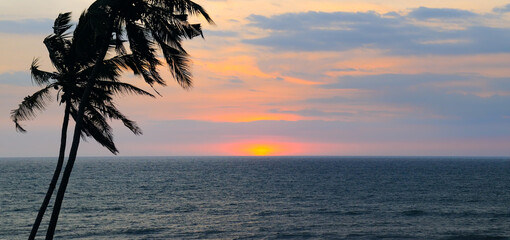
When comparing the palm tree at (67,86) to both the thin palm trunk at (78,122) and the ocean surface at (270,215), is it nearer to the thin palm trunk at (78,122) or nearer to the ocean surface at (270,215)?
the thin palm trunk at (78,122)

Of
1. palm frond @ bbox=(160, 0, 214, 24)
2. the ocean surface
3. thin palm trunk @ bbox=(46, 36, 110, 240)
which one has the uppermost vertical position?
palm frond @ bbox=(160, 0, 214, 24)

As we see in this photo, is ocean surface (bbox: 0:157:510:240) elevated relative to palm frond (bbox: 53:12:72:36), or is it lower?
lower

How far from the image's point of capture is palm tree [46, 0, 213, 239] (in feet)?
45.6

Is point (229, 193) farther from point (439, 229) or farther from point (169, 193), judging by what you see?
point (439, 229)

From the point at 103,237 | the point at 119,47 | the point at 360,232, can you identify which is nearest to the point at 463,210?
the point at 360,232

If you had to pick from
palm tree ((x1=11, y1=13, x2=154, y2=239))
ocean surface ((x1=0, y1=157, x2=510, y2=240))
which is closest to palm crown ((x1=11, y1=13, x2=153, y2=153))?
palm tree ((x1=11, y1=13, x2=154, y2=239))

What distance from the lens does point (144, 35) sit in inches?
579

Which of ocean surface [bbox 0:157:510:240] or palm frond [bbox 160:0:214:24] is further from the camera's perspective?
ocean surface [bbox 0:157:510:240]

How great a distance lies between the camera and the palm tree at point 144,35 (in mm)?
13898

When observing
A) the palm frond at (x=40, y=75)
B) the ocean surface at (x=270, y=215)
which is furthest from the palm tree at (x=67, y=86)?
the ocean surface at (x=270, y=215)

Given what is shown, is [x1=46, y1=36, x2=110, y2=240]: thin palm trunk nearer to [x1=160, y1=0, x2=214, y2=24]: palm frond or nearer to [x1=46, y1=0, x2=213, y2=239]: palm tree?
[x1=46, y1=0, x2=213, y2=239]: palm tree

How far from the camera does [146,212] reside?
58625mm

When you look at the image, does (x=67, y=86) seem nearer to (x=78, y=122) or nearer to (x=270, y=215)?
(x=78, y=122)

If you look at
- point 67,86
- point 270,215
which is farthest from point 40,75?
point 270,215
